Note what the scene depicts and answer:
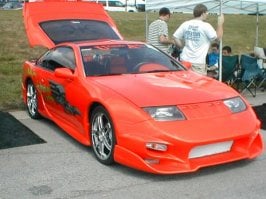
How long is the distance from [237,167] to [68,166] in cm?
183

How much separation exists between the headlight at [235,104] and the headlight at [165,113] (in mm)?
635

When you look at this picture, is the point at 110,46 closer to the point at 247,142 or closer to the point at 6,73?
the point at 247,142

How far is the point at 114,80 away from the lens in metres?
5.81

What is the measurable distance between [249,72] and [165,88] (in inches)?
213

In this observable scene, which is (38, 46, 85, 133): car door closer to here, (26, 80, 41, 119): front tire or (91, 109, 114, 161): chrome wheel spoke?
(91, 109, 114, 161): chrome wheel spoke

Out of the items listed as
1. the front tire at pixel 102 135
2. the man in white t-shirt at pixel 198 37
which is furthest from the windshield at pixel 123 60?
the man in white t-shirt at pixel 198 37

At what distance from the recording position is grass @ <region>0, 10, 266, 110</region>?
1019 centimetres

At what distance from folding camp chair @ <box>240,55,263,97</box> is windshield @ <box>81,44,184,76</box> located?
4139mm

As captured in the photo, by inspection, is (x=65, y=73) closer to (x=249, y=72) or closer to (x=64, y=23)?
(x=64, y=23)

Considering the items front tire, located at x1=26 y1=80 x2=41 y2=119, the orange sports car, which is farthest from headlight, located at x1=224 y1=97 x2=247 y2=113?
front tire, located at x1=26 y1=80 x2=41 y2=119

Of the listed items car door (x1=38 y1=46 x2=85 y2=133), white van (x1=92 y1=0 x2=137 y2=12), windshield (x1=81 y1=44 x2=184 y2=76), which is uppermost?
windshield (x1=81 y1=44 x2=184 y2=76)

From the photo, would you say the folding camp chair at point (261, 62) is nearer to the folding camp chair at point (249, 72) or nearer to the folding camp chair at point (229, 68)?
the folding camp chair at point (249, 72)

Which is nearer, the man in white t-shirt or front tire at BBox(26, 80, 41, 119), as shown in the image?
front tire at BBox(26, 80, 41, 119)

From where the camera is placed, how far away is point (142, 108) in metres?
5.06
